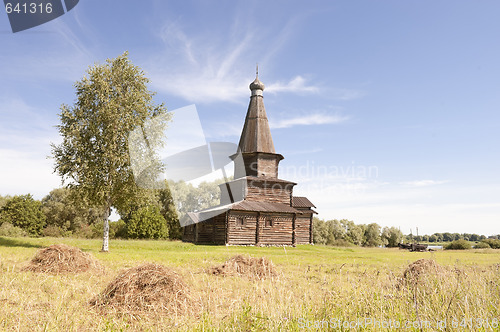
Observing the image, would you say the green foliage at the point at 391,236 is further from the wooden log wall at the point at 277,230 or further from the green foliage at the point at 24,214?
the green foliage at the point at 24,214

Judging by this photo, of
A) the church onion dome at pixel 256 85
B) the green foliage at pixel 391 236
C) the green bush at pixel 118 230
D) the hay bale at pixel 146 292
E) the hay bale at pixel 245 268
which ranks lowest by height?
the green foliage at pixel 391 236

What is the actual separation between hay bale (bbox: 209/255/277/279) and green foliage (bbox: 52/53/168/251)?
43.6 ft

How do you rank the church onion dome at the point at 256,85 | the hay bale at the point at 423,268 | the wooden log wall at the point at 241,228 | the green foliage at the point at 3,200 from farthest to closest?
the green foliage at the point at 3,200
the church onion dome at the point at 256,85
the wooden log wall at the point at 241,228
the hay bale at the point at 423,268

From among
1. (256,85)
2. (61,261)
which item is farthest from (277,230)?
(61,261)

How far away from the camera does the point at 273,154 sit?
39969 millimetres

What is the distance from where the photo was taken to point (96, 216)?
57.5 meters

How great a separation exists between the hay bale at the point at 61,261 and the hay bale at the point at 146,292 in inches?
190

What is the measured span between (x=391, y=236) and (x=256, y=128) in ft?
174

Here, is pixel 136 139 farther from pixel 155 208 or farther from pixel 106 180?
pixel 155 208

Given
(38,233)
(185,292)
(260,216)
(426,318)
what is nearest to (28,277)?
(185,292)

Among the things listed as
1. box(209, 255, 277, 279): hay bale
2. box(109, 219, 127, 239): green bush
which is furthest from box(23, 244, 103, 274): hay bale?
box(109, 219, 127, 239): green bush

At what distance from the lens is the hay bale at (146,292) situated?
6789 mm

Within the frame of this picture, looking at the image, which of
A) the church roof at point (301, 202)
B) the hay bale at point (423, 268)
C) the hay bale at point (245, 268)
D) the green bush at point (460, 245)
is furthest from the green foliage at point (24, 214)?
the green bush at point (460, 245)

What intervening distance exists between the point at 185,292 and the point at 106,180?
1800 cm
